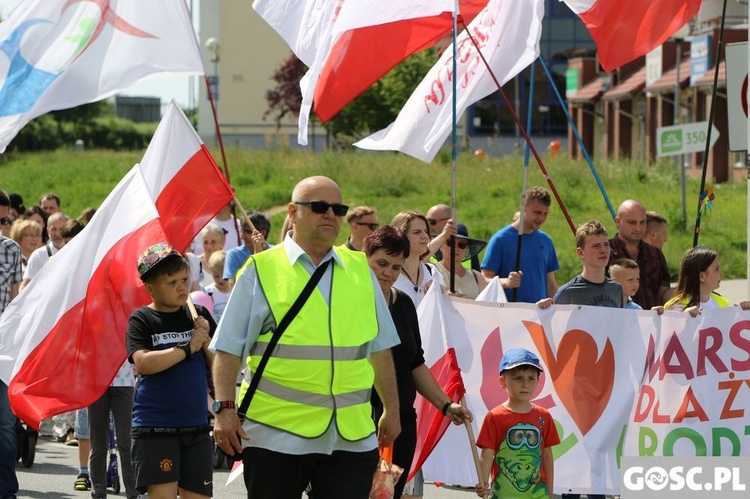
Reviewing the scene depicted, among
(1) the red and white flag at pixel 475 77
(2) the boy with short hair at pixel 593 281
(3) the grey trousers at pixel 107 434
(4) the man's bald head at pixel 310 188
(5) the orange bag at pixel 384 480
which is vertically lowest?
(3) the grey trousers at pixel 107 434

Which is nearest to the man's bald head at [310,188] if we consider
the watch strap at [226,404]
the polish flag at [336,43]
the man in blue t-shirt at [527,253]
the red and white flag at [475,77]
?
the watch strap at [226,404]

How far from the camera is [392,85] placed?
47469 millimetres

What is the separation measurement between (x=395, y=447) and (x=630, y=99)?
48305 mm

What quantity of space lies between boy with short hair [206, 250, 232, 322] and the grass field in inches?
457

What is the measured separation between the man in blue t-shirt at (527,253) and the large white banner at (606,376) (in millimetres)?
2158

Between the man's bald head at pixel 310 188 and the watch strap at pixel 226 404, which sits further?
the man's bald head at pixel 310 188

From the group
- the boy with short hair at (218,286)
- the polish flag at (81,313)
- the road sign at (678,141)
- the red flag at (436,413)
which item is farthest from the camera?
the road sign at (678,141)

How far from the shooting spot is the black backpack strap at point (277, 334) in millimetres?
5598

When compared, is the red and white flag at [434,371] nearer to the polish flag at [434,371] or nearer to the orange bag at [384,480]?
the polish flag at [434,371]

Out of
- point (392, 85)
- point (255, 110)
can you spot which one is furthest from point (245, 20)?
point (392, 85)

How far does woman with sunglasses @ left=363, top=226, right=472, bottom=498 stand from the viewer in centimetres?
671

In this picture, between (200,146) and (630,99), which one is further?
(630,99)

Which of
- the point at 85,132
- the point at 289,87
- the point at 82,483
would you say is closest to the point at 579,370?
the point at 82,483

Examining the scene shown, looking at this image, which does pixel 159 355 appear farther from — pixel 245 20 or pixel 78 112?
pixel 78 112
